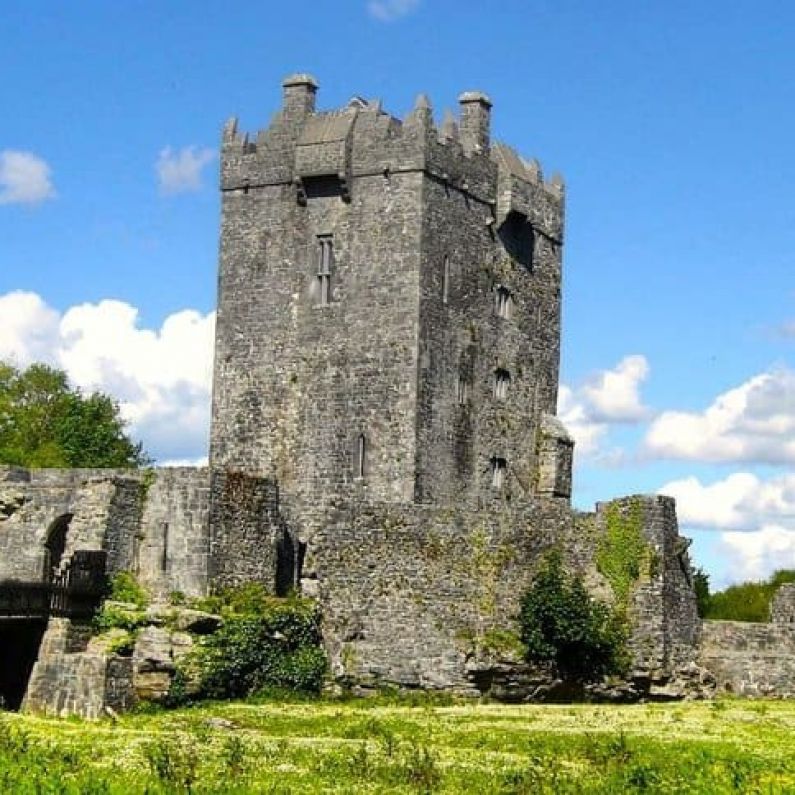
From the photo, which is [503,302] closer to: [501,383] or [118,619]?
[501,383]

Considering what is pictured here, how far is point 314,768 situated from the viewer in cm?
2948

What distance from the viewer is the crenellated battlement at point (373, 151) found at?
65.6 m

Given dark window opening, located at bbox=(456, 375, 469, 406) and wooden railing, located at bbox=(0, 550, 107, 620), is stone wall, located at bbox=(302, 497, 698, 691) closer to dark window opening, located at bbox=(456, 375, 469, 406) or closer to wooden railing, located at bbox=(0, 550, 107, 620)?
wooden railing, located at bbox=(0, 550, 107, 620)

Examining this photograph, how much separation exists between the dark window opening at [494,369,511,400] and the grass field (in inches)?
991

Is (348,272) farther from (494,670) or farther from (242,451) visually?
(494,670)

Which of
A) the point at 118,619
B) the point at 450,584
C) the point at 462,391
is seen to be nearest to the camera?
the point at 118,619

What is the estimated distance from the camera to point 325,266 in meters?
66.8

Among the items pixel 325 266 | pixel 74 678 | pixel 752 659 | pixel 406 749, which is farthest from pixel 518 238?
pixel 406 749

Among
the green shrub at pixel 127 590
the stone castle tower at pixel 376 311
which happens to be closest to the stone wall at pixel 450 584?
the green shrub at pixel 127 590

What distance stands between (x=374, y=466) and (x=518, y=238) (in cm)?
1227

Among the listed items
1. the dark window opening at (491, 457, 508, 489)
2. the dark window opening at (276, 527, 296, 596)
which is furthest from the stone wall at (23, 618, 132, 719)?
the dark window opening at (491, 457, 508, 489)

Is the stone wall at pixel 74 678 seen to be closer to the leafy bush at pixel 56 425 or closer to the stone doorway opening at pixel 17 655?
the stone doorway opening at pixel 17 655

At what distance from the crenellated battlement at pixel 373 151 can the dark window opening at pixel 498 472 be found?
28.9ft

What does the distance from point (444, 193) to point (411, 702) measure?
84.3 feet
